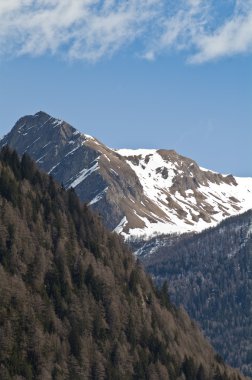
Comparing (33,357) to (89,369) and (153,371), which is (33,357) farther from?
(153,371)

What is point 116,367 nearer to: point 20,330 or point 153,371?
point 153,371

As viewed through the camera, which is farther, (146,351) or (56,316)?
(146,351)

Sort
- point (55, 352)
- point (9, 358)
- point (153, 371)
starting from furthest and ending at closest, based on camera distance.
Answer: point (153, 371), point (55, 352), point (9, 358)

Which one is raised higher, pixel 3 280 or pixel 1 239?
pixel 1 239

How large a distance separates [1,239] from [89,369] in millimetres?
35275

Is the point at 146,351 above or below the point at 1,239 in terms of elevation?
below

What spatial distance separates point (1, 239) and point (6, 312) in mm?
26875

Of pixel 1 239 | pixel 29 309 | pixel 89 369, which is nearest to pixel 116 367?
pixel 89 369

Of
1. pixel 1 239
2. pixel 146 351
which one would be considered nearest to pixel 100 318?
pixel 146 351

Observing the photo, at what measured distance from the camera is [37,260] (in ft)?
649

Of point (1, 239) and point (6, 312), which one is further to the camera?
point (1, 239)

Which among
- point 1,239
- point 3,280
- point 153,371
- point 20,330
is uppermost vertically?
point 1,239

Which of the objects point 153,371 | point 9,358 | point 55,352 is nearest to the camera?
point 9,358

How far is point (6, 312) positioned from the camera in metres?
175
